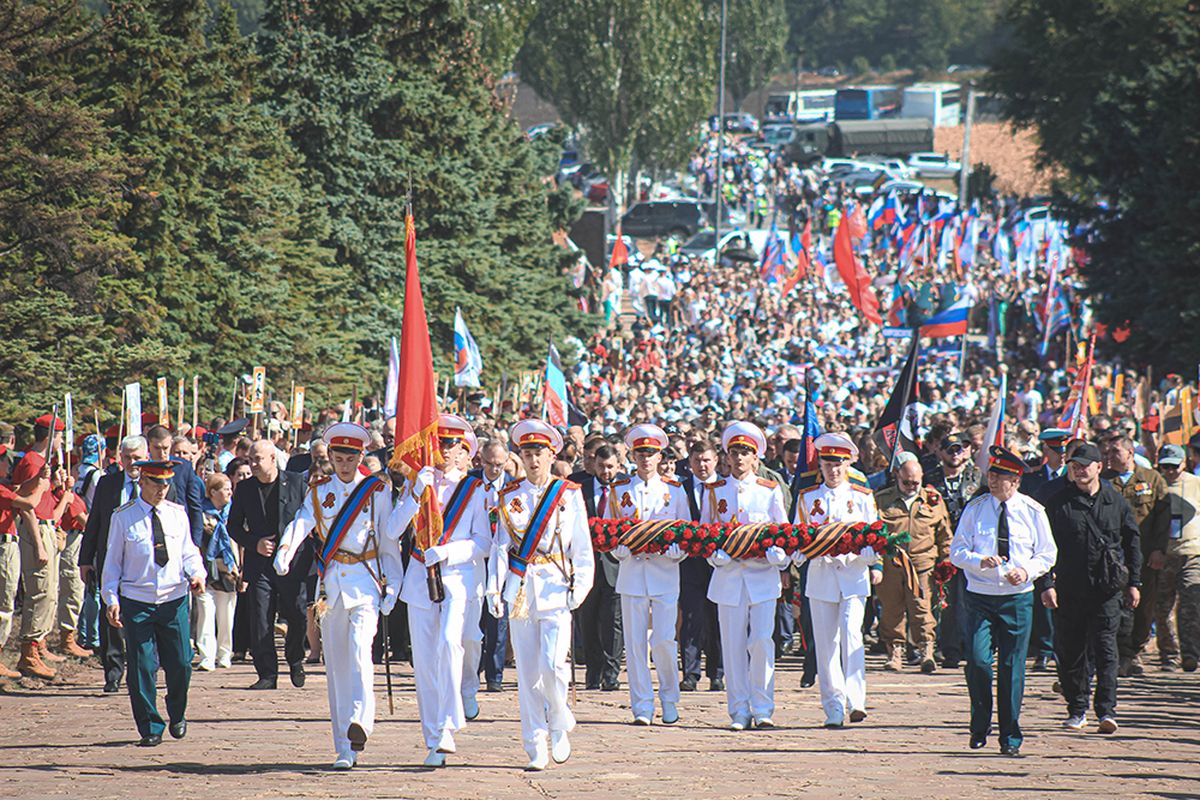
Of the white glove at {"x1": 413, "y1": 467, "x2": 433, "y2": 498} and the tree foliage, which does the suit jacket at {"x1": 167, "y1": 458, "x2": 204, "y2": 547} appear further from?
the tree foliage

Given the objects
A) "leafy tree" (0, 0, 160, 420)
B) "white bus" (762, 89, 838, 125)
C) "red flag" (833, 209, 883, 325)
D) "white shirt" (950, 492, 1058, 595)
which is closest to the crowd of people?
"white shirt" (950, 492, 1058, 595)

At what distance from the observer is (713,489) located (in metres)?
13.8

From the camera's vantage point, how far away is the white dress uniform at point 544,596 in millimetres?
11828

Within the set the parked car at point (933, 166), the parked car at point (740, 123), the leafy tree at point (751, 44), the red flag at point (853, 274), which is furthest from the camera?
the leafy tree at point (751, 44)

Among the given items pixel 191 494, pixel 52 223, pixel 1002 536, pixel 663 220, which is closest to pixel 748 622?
pixel 1002 536

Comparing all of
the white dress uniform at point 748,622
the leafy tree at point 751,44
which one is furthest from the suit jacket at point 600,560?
the leafy tree at point 751,44

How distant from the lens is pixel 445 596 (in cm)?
1201

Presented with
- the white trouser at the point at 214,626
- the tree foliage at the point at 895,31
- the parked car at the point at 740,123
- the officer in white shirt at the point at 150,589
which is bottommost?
the white trouser at the point at 214,626

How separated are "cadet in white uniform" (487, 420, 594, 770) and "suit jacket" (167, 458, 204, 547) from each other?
277cm

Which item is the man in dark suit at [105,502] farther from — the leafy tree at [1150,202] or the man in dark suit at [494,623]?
the leafy tree at [1150,202]

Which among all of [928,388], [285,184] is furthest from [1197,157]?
[285,184]

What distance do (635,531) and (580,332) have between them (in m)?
30.4

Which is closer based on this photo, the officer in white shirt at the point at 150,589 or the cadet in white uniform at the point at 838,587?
the officer in white shirt at the point at 150,589

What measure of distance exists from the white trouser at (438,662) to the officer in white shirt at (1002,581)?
315cm
